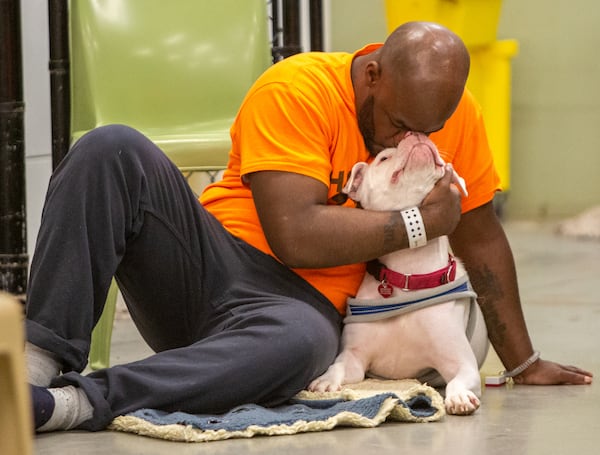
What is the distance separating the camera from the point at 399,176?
200 cm

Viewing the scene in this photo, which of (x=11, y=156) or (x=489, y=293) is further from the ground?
(x=11, y=156)

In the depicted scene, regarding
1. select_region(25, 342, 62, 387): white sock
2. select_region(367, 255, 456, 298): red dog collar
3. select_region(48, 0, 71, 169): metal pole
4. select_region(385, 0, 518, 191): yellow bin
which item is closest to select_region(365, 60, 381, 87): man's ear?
select_region(367, 255, 456, 298): red dog collar

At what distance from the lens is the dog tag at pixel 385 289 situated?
2.11 meters

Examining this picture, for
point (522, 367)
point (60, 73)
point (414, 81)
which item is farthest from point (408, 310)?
point (60, 73)

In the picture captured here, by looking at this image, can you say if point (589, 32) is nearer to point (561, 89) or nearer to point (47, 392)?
point (561, 89)

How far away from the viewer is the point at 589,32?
242 inches

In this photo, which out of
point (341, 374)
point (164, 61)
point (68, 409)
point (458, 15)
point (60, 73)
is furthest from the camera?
point (458, 15)

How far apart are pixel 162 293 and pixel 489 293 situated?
64 cm

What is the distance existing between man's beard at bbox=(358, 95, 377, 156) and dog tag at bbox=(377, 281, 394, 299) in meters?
0.24

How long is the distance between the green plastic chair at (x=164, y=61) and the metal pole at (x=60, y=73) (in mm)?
23

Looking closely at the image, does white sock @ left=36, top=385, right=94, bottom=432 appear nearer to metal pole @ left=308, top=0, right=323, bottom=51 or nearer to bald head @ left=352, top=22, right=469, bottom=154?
bald head @ left=352, top=22, right=469, bottom=154

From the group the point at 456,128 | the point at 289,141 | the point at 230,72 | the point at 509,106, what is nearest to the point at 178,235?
the point at 289,141

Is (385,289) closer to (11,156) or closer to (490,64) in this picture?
(11,156)

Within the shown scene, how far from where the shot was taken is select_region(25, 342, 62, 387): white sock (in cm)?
181
